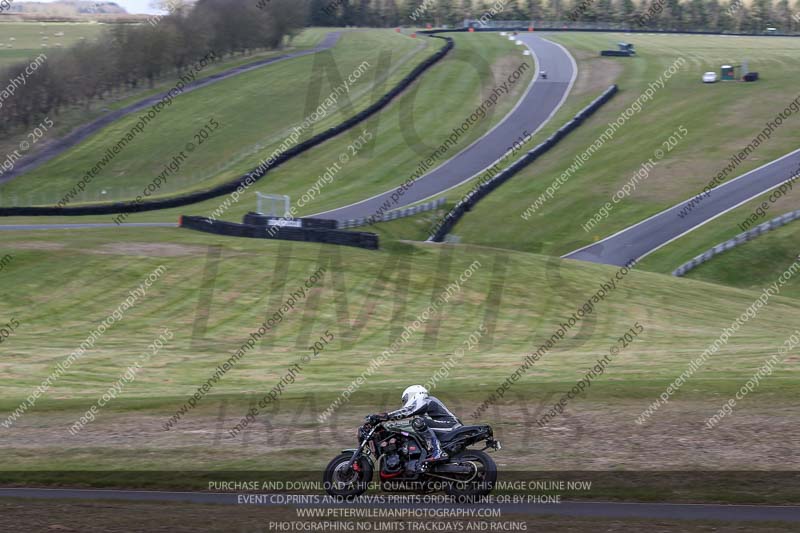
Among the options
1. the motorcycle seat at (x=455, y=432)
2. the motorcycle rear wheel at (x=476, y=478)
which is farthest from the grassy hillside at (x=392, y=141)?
the motorcycle rear wheel at (x=476, y=478)

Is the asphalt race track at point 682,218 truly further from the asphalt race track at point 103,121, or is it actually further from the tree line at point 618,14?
the tree line at point 618,14

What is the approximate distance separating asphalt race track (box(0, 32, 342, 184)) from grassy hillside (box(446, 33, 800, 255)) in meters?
34.4

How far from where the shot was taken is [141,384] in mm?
22922

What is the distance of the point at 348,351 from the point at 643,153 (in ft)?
133

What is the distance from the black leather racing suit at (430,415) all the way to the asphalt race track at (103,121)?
64078 mm

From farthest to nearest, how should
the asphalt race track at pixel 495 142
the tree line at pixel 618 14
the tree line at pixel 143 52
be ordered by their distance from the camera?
1. the tree line at pixel 618 14
2. the tree line at pixel 143 52
3. the asphalt race track at pixel 495 142

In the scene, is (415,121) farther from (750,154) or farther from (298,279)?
(298,279)

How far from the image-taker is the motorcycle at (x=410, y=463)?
12.4 metres

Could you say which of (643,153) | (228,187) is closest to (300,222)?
(228,187)

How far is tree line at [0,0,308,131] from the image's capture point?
3118 inches

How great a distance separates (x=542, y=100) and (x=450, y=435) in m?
66.7

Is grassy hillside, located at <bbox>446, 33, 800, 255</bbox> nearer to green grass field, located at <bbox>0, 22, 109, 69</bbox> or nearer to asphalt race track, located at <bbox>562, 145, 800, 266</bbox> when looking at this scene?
asphalt race track, located at <bbox>562, 145, 800, 266</bbox>

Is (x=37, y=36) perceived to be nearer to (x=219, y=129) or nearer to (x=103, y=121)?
(x=103, y=121)

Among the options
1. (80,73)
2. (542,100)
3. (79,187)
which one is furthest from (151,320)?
(80,73)
